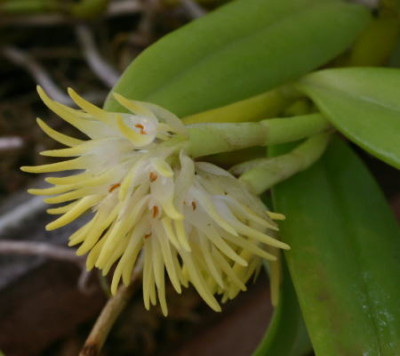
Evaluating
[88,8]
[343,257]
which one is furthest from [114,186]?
[88,8]

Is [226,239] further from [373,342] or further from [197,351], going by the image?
[197,351]

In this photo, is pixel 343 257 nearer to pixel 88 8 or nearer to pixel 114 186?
pixel 114 186

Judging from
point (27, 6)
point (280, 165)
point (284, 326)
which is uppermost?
point (27, 6)

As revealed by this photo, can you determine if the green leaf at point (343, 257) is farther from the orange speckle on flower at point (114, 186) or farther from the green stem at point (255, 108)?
the orange speckle on flower at point (114, 186)

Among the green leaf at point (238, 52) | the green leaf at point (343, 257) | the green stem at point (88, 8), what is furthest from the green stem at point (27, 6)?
the green leaf at point (343, 257)

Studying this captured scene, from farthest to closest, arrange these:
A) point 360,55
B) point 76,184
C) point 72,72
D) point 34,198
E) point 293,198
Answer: point 72,72
point 34,198
point 360,55
point 293,198
point 76,184

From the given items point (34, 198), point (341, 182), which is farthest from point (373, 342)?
point (34, 198)

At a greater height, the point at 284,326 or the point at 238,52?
the point at 238,52
